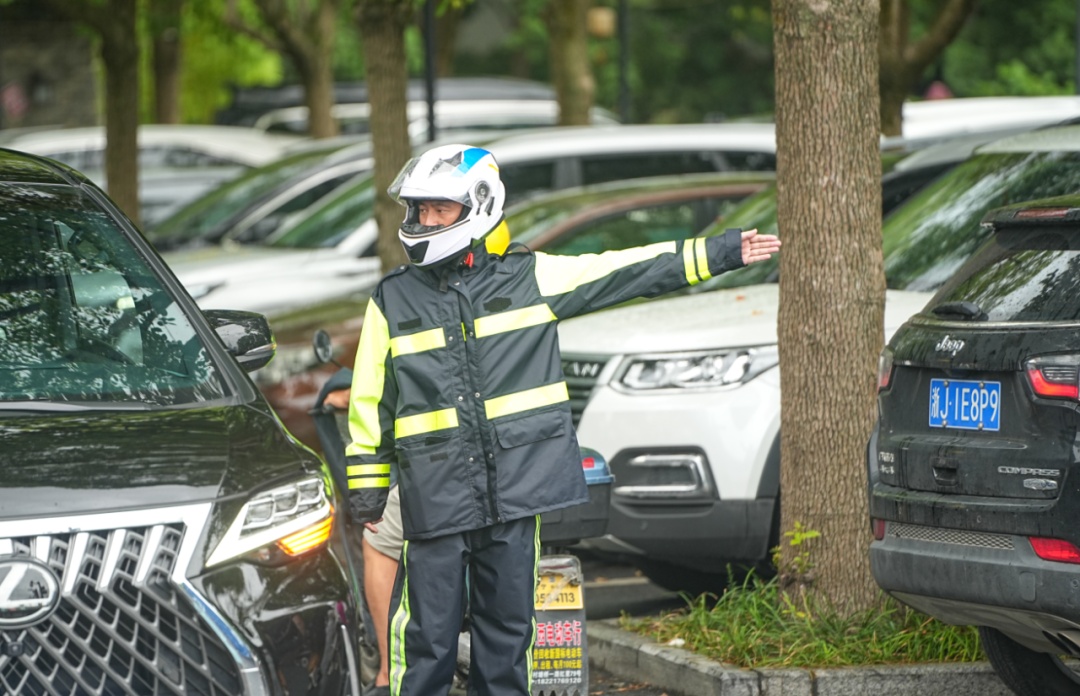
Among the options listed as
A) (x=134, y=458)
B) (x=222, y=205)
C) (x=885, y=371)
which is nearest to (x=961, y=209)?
(x=885, y=371)

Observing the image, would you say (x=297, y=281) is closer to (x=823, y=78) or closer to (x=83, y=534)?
(x=823, y=78)

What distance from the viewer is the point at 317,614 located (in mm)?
4090

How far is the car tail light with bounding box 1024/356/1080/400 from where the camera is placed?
4.35 meters

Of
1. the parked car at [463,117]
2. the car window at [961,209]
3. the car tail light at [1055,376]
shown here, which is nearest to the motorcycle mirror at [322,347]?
the car tail light at [1055,376]

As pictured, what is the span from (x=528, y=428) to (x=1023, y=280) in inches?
55.5

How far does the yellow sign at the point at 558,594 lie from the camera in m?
5.04

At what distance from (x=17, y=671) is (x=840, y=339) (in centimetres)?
311

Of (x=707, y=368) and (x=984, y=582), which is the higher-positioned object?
(x=707, y=368)

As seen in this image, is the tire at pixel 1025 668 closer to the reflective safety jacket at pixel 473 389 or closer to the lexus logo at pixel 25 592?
the reflective safety jacket at pixel 473 389

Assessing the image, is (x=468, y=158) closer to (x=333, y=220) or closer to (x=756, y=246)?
(x=756, y=246)

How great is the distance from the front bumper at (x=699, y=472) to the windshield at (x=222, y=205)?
7.39m

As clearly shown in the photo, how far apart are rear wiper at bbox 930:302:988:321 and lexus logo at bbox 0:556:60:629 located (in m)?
2.51

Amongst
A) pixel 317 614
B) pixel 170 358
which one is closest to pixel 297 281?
pixel 170 358

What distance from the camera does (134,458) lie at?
4.07 metres
